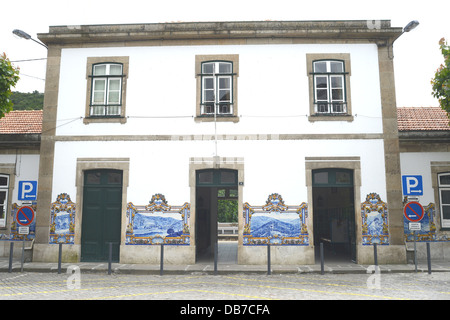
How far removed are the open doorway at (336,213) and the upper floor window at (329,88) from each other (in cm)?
206

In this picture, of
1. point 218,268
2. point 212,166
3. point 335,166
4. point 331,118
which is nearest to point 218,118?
point 212,166

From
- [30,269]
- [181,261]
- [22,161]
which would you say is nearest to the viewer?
[30,269]

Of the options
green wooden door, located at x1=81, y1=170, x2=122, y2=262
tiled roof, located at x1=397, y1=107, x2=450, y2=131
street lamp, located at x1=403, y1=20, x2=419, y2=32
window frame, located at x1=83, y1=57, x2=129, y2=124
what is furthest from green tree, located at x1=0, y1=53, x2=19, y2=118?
tiled roof, located at x1=397, y1=107, x2=450, y2=131

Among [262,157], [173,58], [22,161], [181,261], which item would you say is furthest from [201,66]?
[22,161]

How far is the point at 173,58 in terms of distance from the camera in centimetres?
1270

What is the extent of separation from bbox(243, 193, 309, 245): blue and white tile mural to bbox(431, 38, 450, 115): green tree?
5215 mm

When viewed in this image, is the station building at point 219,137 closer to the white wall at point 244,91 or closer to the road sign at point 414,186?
the white wall at point 244,91

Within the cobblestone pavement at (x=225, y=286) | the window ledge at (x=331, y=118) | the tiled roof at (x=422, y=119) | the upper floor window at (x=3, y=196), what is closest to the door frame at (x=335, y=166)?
the window ledge at (x=331, y=118)

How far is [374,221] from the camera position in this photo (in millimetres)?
11781

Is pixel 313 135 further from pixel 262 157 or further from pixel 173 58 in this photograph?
pixel 173 58

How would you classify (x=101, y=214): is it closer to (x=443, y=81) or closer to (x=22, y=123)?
(x=22, y=123)

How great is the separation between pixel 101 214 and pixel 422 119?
12.3 meters

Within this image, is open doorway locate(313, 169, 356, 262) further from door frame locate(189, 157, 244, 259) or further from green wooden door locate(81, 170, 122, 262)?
green wooden door locate(81, 170, 122, 262)

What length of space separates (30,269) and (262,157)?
765 centimetres
